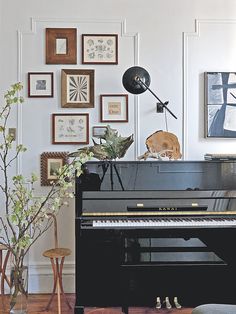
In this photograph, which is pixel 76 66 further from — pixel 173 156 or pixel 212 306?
pixel 212 306

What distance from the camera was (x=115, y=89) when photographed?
3680 mm

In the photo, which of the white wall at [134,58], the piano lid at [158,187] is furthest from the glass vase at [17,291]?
the white wall at [134,58]

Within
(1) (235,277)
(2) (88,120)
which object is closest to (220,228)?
(1) (235,277)

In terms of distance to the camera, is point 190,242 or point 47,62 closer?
point 190,242

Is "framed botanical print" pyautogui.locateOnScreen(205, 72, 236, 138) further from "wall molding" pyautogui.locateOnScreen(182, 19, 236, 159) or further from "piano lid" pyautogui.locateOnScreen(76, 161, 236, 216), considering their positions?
"piano lid" pyautogui.locateOnScreen(76, 161, 236, 216)

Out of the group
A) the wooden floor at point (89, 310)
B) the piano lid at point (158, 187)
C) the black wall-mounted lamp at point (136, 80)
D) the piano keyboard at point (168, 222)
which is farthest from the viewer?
the black wall-mounted lamp at point (136, 80)

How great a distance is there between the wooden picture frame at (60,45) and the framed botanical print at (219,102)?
1233 millimetres

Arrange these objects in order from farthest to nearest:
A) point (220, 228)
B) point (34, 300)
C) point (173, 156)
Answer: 1. point (34, 300)
2. point (173, 156)
3. point (220, 228)

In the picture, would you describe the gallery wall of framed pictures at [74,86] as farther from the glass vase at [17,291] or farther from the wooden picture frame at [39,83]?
the glass vase at [17,291]

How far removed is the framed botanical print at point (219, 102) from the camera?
3676 mm

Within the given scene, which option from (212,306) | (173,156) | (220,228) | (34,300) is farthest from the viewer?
(34,300)

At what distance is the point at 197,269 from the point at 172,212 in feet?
1.42

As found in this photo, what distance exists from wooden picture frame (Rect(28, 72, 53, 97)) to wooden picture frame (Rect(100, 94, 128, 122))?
0.49 metres

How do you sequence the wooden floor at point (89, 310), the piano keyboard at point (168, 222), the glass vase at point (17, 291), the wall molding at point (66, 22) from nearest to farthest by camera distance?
the glass vase at point (17, 291) → the piano keyboard at point (168, 222) → the wooden floor at point (89, 310) → the wall molding at point (66, 22)
